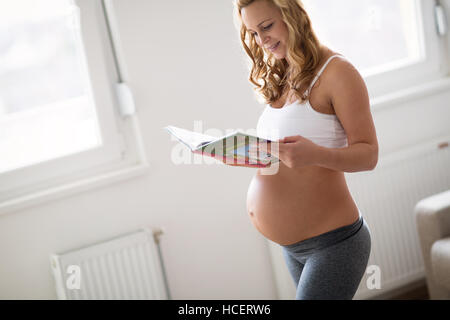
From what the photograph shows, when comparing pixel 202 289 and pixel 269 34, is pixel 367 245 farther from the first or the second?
pixel 202 289

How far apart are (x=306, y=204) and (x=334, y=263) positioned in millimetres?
154

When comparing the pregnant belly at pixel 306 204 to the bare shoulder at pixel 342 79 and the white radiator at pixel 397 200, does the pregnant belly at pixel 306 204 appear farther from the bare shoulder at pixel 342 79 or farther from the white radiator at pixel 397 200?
the white radiator at pixel 397 200

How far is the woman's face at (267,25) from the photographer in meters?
1.19

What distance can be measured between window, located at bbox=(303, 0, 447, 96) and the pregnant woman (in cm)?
114

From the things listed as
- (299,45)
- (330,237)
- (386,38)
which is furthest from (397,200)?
(299,45)

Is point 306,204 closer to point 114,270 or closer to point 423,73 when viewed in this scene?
point 114,270

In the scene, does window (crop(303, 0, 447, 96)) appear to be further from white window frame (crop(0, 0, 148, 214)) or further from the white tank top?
the white tank top

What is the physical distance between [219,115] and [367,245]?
3.17ft

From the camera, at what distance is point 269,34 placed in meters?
1.21

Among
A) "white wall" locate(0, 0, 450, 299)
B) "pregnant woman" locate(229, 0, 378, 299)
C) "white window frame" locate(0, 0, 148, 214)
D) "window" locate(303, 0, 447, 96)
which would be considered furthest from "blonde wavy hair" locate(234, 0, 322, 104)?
"window" locate(303, 0, 447, 96)

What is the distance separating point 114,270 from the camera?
6.05 feet

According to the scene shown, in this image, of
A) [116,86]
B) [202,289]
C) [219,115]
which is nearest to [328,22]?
[219,115]

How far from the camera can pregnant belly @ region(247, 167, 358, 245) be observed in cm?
117

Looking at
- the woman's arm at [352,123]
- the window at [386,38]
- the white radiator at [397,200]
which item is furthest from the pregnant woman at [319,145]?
the window at [386,38]
